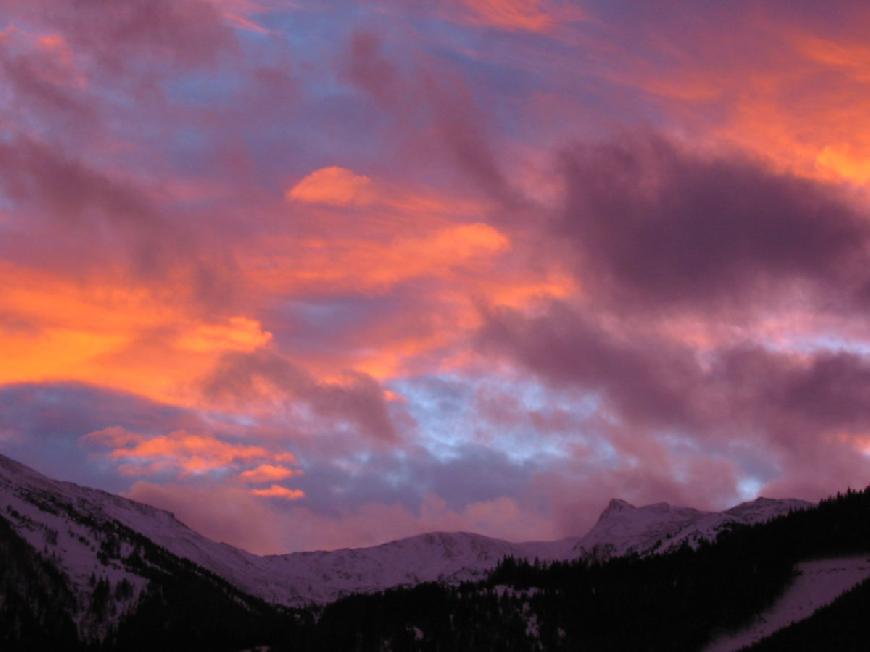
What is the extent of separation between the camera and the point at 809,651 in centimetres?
19475

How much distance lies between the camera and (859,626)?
19988cm

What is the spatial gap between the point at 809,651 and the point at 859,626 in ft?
40.5
